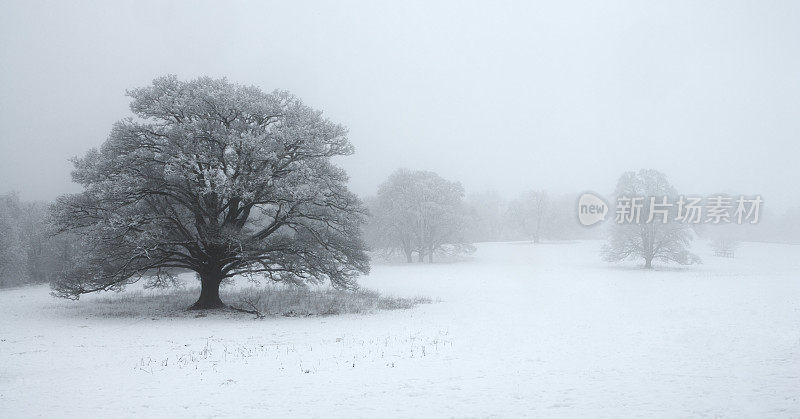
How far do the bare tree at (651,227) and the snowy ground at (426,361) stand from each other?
67.8 ft

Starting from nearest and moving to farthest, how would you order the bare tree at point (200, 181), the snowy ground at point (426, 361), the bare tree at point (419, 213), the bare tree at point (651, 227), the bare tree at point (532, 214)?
the snowy ground at point (426, 361)
the bare tree at point (200, 181)
the bare tree at point (651, 227)
the bare tree at point (419, 213)
the bare tree at point (532, 214)

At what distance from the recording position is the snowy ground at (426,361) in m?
9.12

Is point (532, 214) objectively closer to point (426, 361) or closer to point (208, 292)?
point (208, 292)

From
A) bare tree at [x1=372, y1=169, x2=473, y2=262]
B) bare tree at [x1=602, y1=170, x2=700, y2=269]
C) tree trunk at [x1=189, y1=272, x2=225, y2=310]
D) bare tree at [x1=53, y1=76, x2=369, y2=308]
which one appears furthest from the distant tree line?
bare tree at [x1=602, y1=170, x2=700, y2=269]

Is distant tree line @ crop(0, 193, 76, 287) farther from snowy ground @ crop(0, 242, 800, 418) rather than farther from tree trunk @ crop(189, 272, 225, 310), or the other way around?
tree trunk @ crop(189, 272, 225, 310)

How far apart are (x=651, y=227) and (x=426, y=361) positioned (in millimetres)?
42149

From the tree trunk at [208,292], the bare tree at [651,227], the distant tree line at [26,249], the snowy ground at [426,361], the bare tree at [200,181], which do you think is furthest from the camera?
the bare tree at [651,227]

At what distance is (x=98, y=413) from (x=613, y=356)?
14.0m

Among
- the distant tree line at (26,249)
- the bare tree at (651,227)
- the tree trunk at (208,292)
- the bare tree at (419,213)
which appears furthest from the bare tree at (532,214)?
the distant tree line at (26,249)

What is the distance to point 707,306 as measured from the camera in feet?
78.5

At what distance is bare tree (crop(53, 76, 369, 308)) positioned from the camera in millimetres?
20609

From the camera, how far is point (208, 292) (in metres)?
24.3

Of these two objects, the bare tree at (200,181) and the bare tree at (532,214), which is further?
the bare tree at (532,214)

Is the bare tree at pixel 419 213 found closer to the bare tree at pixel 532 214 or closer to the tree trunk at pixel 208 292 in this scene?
the tree trunk at pixel 208 292
